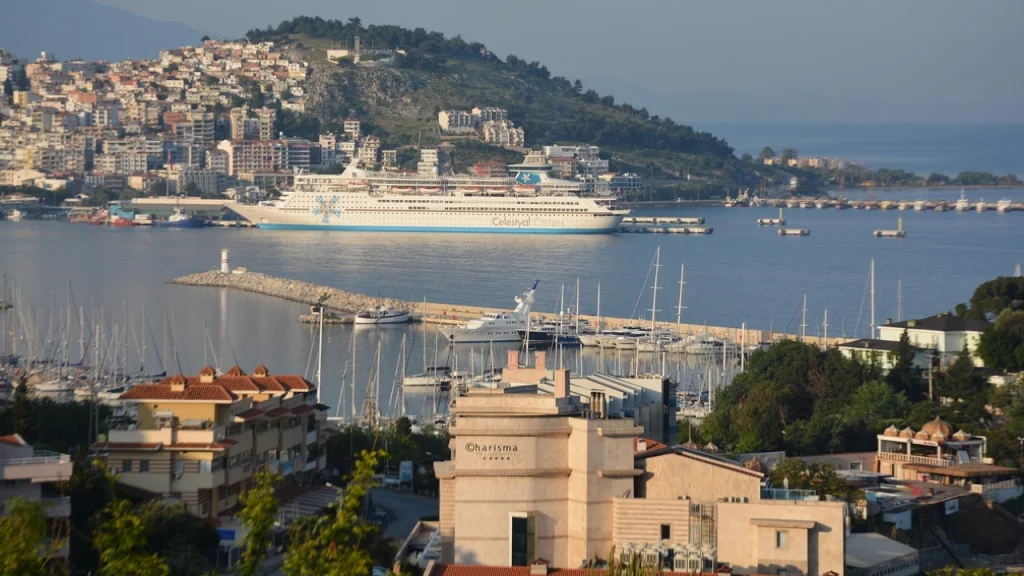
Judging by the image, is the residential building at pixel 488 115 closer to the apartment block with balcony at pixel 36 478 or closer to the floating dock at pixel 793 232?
the floating dock at pixel 793 232

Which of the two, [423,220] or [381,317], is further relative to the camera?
[423,220]

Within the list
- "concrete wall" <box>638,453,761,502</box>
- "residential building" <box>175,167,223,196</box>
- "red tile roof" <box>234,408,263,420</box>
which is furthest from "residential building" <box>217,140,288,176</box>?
"concrete wall" <box>638,453,761,502</box>

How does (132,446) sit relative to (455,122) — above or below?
below

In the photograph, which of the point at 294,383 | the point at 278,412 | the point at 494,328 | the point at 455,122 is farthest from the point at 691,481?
the point at 455,122

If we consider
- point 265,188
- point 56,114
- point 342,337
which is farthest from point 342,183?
point 342,337

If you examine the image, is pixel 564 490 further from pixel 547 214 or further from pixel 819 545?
pixel 547 214

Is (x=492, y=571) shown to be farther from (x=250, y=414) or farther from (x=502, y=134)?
(x=502, y=134)

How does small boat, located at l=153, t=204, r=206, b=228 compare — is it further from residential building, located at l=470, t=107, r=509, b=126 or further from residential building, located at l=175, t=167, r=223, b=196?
residential building, located at l=470, t=107, r=509, b=126
